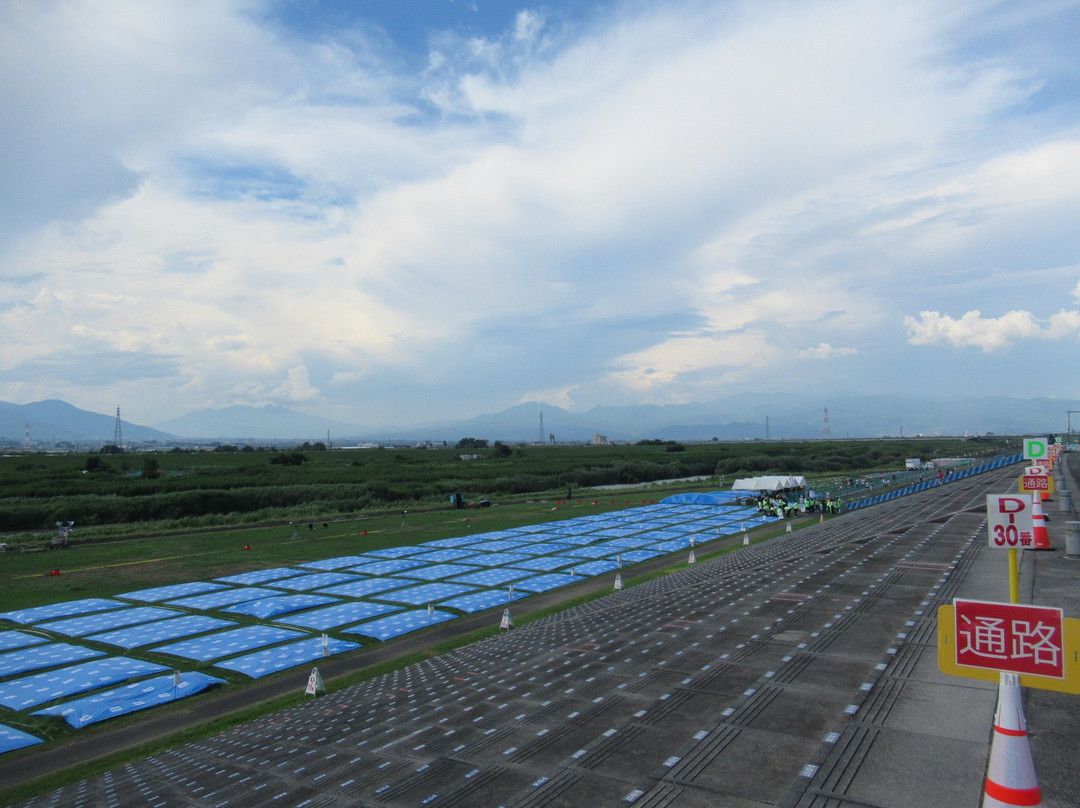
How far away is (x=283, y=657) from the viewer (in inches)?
828

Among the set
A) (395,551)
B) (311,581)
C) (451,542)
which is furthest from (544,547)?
(311,581)

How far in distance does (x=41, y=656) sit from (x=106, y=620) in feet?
15.3

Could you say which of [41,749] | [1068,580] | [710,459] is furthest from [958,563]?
[710,459]

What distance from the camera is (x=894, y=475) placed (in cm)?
7969

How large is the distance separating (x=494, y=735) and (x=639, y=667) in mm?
4875

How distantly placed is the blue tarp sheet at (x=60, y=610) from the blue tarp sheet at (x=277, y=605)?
583 centimetres

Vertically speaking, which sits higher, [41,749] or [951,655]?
[951,655]

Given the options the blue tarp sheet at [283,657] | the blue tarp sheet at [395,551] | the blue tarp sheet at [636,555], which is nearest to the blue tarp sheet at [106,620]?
the blue tarp sheet at [283,657]

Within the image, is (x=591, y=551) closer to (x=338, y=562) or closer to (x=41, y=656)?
(x=338, y=562)

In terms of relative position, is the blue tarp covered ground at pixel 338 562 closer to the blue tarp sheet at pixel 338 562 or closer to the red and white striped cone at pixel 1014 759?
the blue tarp sheet at pixel 338 562

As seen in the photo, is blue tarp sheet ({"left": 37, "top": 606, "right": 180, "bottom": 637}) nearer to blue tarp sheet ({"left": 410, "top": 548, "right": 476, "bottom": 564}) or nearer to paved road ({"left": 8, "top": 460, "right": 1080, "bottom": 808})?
blue tarp sheet ({"left": 410, "top": 548, "right": 476, "bottom": 564})

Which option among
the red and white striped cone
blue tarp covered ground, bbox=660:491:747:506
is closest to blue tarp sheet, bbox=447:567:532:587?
the red and white striped cone

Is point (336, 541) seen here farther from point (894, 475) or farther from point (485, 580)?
point (894, 475)

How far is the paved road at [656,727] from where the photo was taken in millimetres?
10250
